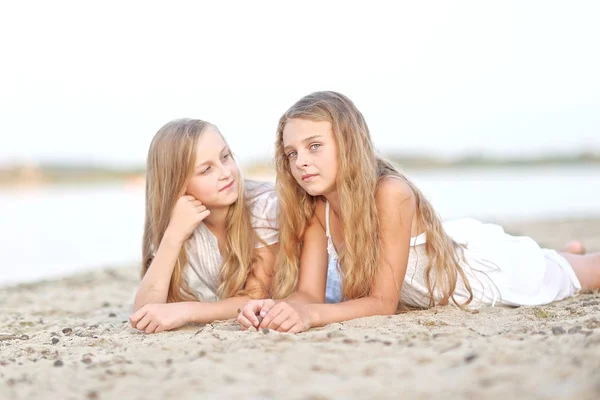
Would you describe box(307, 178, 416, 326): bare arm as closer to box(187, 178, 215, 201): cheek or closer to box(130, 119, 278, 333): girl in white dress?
box(130, 119, 278, 333): girl in white dress

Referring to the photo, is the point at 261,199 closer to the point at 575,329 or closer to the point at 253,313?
the point at 253,313

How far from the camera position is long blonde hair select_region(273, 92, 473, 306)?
346 centimetres

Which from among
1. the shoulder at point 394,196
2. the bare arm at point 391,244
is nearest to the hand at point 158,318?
the bare arm at point 391,244

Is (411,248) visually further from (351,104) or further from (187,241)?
(187,241)

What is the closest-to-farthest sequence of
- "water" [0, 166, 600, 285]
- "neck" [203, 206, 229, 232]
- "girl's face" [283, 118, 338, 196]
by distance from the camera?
"girl's face" [283, 118, 338, 196] < "neck" [203, 206, 229, 232] < "water" [0, 166, 600, 285]

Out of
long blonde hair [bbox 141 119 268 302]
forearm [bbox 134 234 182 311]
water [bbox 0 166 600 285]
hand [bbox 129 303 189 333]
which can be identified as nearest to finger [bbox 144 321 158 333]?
hand [bbox 129 303 189 333]

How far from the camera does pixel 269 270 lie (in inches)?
157

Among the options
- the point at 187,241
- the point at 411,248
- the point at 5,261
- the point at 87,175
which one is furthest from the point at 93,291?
the point at 87,175

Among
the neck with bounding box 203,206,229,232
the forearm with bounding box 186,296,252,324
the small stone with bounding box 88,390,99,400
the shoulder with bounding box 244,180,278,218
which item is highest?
the shoulder with bounding box 244,180,278,218

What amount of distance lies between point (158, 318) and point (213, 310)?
325mm

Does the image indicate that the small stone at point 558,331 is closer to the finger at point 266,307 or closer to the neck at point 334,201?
the finger at point 266,307

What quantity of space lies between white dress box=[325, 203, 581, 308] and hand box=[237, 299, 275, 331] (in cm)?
78

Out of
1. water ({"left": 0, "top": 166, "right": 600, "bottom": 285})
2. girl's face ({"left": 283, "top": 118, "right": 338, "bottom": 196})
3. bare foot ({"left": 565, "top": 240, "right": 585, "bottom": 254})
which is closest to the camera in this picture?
girl's face ({"left": 283, "top": 118, "right": 338, "bottom": 196})

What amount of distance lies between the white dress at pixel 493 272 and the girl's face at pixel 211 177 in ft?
1.94
